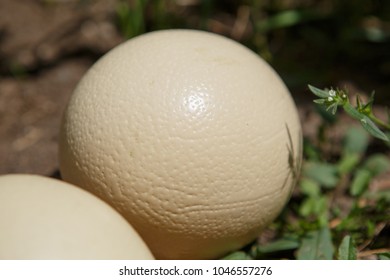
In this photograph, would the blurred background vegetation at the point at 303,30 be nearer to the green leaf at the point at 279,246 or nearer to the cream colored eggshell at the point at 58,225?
the green leaf at the point at 279,246

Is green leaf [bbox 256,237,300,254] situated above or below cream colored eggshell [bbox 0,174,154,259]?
below

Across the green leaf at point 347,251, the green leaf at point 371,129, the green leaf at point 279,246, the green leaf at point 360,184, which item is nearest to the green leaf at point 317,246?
the green leaf at point 279,246

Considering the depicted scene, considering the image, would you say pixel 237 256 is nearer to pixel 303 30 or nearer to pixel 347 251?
pixel 347 251

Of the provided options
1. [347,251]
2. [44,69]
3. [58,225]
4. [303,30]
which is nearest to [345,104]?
[347,251]

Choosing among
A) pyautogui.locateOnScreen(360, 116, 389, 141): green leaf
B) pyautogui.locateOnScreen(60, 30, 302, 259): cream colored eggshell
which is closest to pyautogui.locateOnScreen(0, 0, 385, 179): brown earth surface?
pyautogui.locateOnScreen(60, 30, 302, 259): cream colored eggshell

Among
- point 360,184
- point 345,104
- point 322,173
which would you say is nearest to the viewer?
point 345,104

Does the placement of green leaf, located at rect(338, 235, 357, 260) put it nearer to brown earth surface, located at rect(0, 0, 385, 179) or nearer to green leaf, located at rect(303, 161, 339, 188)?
green leaf, located at rect(303, 161, 339, 188)
